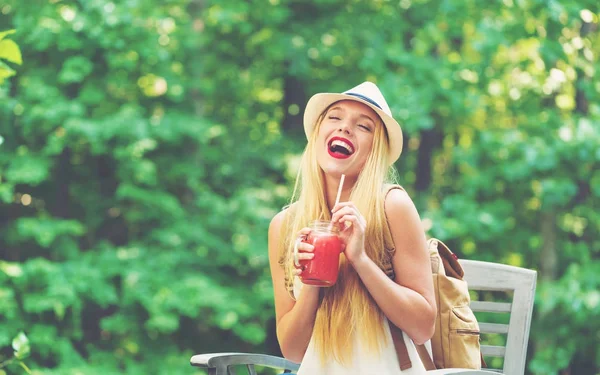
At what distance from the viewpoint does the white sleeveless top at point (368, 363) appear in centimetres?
189

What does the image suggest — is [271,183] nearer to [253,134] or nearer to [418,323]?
[253,134]

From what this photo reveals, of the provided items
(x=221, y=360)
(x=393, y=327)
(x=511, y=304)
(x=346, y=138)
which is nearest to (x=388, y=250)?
(x=393, y=327)

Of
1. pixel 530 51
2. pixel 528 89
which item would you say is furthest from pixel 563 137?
pixel 530 51

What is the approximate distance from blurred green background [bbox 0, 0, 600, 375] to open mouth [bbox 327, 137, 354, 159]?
3353 mm

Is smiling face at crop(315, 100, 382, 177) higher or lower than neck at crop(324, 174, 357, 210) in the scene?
higher

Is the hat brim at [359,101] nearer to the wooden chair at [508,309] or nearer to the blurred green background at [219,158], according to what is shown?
the wooden chair at [508,309]

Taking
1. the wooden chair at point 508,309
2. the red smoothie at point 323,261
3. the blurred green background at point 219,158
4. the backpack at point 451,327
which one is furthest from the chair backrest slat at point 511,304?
the blurred green background at point 219,158

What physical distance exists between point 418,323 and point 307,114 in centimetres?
57

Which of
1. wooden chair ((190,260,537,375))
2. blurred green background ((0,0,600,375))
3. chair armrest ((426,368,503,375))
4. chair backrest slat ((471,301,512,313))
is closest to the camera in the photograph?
chair armrest ((426,368,503,375))

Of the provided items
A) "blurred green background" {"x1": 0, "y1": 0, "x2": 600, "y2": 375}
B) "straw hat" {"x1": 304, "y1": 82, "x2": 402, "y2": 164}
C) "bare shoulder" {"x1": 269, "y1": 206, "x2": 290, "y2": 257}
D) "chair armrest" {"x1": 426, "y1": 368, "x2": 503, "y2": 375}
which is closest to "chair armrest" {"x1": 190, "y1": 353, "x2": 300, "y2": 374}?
"bare shoulder" {"x1": 269, "y1": 206, "x2": 290, "y2": 257}

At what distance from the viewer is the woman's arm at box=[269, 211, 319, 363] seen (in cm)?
192

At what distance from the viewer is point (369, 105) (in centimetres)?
197

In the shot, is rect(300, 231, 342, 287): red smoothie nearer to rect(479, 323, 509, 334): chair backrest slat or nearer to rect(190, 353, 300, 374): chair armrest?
rect(190, 353, 300, 374): chair armrest

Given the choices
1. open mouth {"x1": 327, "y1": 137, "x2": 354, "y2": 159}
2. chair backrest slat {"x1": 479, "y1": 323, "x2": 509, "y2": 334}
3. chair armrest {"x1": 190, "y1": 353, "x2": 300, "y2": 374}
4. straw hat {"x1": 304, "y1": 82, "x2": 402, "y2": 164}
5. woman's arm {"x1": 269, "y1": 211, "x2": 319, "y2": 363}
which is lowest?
chair armrest {"x1": 190, "y1": 353, "x2": 300, "y2": 374}
